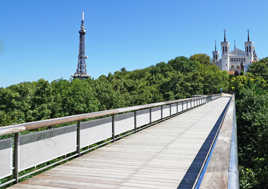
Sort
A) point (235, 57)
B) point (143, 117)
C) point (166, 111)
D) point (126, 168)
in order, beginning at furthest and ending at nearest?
1. point (235, 57)
2. point (166, 111)
3. point (143, 117)
4. point (126, 168)

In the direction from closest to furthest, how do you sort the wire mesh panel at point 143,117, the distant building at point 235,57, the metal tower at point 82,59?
the wire mesh panel at point 143,117 → the metal tower at point 82,59 → the distant building at point 235,57

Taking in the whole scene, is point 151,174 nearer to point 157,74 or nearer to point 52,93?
point 52,93

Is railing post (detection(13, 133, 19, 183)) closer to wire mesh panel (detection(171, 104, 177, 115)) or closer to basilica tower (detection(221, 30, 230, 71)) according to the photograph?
wire mesh panel (detection(171, 104, 177, 115))

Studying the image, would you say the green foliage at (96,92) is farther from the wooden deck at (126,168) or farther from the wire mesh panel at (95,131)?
the wooden deck at (126,168)

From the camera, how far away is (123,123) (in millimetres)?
8664

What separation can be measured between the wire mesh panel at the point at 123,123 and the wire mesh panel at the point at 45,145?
2387 millimetres

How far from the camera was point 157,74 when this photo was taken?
80875 millimetres

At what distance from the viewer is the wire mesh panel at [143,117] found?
10155 millimetres

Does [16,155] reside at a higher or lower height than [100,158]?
higher

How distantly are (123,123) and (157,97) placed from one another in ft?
193

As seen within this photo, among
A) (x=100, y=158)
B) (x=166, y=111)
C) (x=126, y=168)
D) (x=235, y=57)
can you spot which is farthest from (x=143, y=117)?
(x=235, y=57)

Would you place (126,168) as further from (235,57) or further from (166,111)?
(235,57)

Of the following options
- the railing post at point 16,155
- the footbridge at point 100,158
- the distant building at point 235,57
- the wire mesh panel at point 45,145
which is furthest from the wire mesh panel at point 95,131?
the distant building at point 235,57

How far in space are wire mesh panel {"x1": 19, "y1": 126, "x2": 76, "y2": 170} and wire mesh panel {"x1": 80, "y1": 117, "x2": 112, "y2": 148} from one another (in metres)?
0.42
